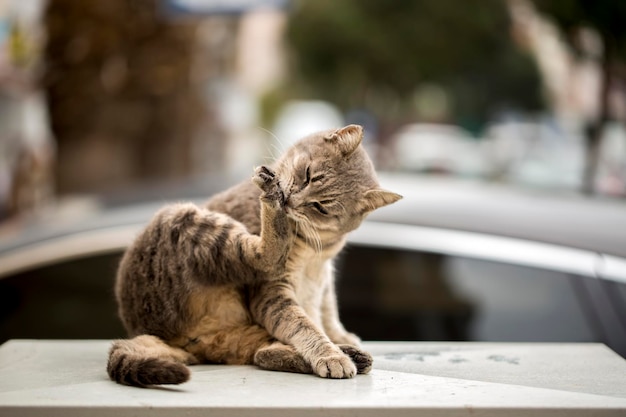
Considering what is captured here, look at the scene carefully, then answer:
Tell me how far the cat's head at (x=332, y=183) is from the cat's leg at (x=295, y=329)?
259 millimetres

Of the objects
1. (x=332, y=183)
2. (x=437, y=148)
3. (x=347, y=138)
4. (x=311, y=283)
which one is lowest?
(x=437, y=148)

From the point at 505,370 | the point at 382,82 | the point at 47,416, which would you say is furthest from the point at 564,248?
the point at 382,82

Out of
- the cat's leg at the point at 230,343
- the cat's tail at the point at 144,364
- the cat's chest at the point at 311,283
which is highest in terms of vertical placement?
the cat's chest at the point at 311,283

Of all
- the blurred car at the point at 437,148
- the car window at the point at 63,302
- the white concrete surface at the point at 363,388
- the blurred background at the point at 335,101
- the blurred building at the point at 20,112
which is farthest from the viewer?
the blurred car at the point at 437,148

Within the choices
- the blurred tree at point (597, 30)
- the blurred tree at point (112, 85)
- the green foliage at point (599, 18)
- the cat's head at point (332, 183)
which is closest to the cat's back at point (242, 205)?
the cat's head at point (332, 183)

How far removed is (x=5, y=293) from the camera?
4859 mm

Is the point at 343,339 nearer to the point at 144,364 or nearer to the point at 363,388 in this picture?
the point at 363,388

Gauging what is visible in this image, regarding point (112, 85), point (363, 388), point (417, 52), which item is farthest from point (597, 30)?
point (417, 52)

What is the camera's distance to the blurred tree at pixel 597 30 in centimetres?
729

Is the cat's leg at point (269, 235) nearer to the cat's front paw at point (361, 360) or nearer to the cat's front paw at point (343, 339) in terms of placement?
the cat's front paw at point (361, 360)

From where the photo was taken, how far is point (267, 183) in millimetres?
2814

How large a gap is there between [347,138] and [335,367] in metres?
0.83

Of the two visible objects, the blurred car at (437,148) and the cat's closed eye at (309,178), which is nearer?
the cat's closed eye at (309,178)

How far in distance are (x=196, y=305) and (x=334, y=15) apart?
19198 millimetres
